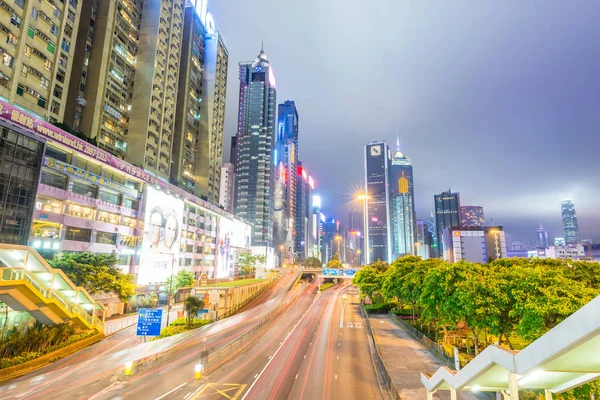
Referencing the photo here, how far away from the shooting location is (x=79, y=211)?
180 ft

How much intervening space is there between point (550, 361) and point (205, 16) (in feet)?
467

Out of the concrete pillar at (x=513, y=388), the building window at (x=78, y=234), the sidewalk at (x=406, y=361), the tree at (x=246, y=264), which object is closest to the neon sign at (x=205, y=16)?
the tree at (x=246, y=264)

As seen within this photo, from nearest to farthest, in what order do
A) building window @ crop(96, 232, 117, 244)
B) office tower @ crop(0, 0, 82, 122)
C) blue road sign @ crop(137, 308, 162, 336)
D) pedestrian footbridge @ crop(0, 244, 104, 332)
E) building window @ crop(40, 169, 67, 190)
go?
1. pedestrian footbridge @ crop(0, 244, 104, 332)
2. blue road sign @ crop(137, 308, 162, 336)
3. building window @ crop(40, 169, 67, 190)
4. office tower @ crop(0, 0, 82, 122)
5. building window @ crop(96, 232, 117, 244)

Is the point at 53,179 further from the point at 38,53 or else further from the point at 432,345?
the point at 432,345

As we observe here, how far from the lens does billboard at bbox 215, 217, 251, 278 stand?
108812mm

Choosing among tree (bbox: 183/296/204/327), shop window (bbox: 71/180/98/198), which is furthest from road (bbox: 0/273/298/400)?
shop window (bbox: 71/180/98/198)

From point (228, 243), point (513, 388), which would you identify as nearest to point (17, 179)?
point (513, 388)

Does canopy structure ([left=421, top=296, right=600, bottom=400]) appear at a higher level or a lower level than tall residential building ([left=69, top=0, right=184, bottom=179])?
lower

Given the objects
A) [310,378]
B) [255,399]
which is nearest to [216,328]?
[310,378]

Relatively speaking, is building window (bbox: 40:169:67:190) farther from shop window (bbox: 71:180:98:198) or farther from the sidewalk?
the sidewalk

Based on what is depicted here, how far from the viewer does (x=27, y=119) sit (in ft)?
151

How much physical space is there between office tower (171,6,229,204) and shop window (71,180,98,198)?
40.4m

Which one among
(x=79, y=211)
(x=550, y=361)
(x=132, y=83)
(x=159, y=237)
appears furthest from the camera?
(x=132, y=83)

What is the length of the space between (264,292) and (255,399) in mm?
73072
